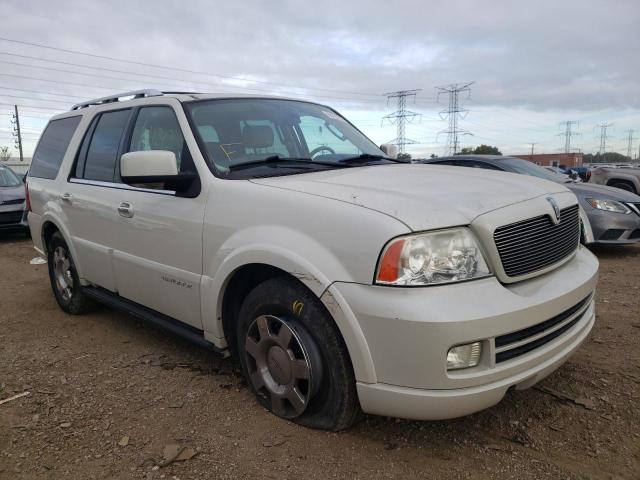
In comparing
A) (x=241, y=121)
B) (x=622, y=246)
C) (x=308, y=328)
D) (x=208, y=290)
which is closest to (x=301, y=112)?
(x=241, y=121)

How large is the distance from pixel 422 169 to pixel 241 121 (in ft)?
3.95

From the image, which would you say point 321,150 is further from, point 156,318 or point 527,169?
point 527,169

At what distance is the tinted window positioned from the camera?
4.68m

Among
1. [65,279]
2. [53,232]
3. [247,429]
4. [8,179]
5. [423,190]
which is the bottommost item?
[247,429]

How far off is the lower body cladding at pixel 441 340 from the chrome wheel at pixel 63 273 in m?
3.34

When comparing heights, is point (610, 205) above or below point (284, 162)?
below

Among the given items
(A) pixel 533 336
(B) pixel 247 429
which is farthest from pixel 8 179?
(A) pixel 533 336

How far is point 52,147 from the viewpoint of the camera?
4.96m

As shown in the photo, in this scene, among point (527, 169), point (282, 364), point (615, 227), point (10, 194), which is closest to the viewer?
point (282, 364)

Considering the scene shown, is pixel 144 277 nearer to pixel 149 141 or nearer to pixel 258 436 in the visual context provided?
pixel 149 141

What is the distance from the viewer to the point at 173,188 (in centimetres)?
311

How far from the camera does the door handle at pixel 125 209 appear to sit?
3.47m

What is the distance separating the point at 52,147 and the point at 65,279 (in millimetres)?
1289

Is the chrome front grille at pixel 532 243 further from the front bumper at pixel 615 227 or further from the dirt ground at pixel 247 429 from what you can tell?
the front bumper at pixel 615 227
